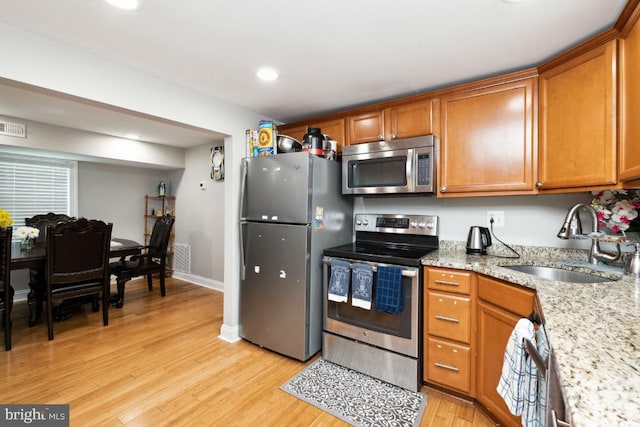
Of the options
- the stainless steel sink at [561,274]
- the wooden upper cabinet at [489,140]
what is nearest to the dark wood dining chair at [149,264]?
the wooden upper cabinet at [489,140]

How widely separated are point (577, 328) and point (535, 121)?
1477 mm

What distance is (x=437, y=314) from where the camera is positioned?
1.92 m

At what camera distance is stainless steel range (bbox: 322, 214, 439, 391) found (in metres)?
1.96

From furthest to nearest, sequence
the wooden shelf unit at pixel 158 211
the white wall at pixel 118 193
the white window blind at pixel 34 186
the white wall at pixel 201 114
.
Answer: the wooden shelf unit at pixel 158 211 → the white wall at pixel 118 193 → the white window blind at pixel 34 186 → the white wall at pixel 201 114

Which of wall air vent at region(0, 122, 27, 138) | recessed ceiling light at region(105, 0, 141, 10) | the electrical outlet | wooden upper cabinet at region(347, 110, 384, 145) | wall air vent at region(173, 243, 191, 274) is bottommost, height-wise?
wall air vent at region(173, 243, 191, 274)

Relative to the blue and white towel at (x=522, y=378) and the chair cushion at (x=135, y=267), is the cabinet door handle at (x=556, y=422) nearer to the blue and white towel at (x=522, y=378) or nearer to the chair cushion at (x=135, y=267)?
the blue and white towel at (x=522, y=378)

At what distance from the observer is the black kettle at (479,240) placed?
2154 millimetres

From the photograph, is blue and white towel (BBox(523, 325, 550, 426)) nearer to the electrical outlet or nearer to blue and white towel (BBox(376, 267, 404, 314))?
blue and white towel (BBox(376, 267, 404, 314))

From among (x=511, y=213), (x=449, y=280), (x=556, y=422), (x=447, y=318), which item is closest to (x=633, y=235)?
(x=511, y=213)

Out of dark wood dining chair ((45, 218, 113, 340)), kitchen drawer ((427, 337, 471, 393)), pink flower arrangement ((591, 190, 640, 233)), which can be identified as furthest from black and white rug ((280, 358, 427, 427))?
dark wood dining chair ((45, 218, 113, 340))

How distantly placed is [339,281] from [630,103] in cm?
187

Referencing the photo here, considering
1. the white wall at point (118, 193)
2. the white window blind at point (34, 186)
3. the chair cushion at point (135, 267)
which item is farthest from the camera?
the white wall at point (118, 193)

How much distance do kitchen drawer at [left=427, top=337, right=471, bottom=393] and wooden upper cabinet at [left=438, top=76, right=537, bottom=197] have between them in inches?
41.0

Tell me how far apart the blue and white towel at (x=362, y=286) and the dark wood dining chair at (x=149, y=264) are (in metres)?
2.94
